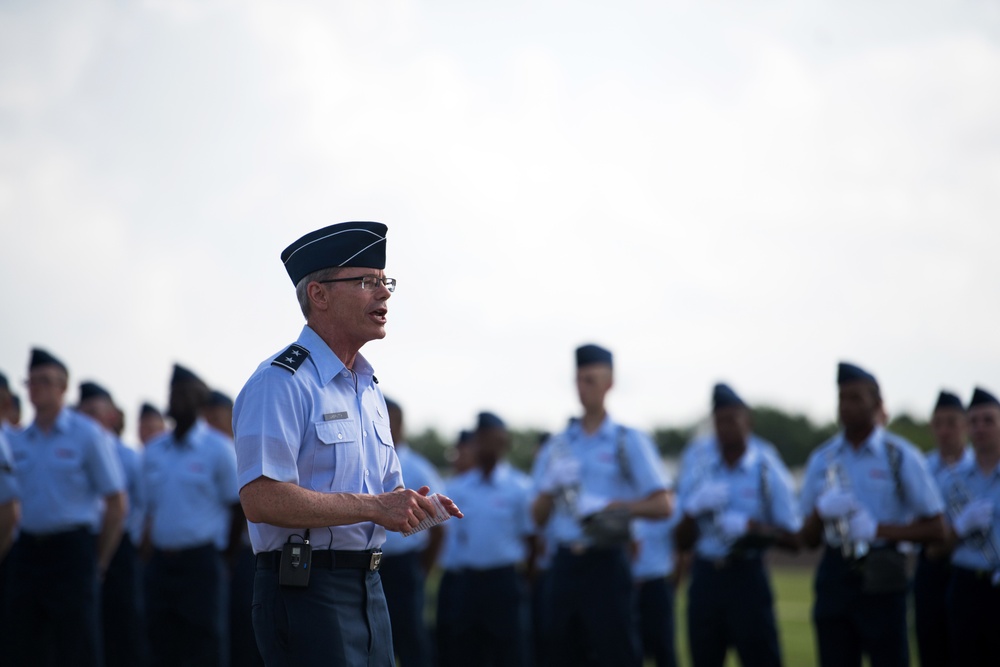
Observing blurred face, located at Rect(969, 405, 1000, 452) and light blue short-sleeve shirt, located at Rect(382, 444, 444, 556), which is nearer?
blurred face, located at Rect(969, 405, 1000, 452)

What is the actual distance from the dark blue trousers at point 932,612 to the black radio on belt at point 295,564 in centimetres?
737

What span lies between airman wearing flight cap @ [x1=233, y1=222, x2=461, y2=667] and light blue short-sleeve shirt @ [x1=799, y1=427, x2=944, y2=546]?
15.0ft

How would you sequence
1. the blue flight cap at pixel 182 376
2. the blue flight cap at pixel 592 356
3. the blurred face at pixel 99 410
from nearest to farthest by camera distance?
the blue flight cap at pixel 592 356 < the blue flight cap at pixel 182 376 < the blurred face at pixel 99 410

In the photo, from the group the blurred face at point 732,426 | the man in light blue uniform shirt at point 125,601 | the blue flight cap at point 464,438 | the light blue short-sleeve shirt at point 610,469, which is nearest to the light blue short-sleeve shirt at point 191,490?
the man in light blue uniform shirt at point 125,601

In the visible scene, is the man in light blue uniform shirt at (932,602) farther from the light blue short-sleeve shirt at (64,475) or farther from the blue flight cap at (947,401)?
the light blue short-sleeve shirt at (64,475)

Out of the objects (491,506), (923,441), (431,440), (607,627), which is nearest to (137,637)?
(491,506)

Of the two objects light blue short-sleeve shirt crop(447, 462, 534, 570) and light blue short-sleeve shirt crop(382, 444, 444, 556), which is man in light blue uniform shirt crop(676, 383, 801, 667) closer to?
light blue short-sleeve shirt crop(447, 462, 534, 570)

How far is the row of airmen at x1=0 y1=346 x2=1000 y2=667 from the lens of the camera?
791 centimetres

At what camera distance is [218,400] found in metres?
11.7

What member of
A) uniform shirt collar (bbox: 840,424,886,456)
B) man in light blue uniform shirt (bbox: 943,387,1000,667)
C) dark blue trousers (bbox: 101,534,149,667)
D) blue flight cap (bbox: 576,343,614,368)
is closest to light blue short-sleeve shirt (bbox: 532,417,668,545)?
blue flight cap (bbox: 576,343,614,368)

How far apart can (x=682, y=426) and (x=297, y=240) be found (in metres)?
79.1

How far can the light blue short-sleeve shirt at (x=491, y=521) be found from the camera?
1229 cm

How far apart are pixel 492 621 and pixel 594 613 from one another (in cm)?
402

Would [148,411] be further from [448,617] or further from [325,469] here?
[325,469]
